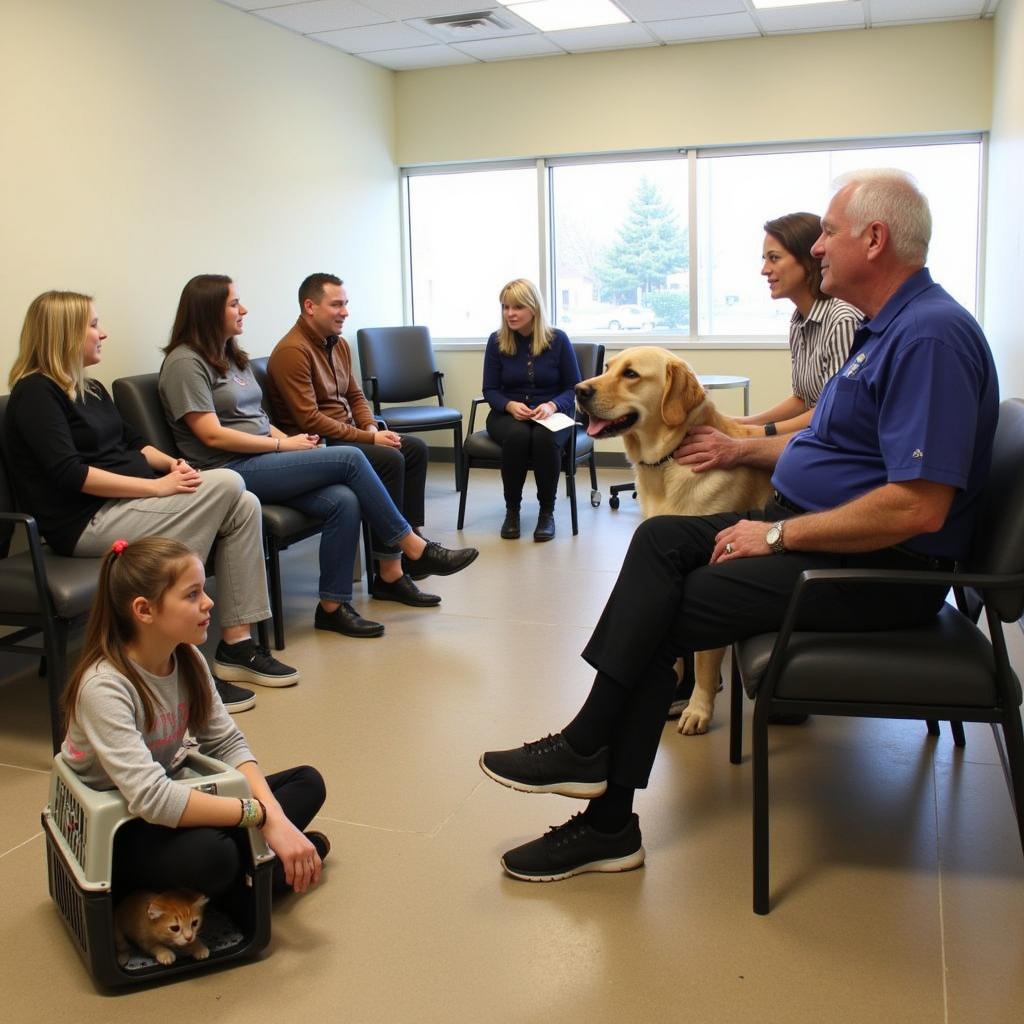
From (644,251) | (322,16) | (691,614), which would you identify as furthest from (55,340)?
(644,251)

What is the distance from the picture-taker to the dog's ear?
9.05ft

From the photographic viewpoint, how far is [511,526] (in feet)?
A: 17.0

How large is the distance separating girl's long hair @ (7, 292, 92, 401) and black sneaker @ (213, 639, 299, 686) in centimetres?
86

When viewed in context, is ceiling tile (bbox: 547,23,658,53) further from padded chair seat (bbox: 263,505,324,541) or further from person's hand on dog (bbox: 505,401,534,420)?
padded chair seat (bbox: 263,505,324,541)

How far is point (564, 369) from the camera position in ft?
17.5

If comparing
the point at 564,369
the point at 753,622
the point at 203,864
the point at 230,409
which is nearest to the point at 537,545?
the point at 564,369

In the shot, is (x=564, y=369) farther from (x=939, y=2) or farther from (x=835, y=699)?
(x=835, y=699)

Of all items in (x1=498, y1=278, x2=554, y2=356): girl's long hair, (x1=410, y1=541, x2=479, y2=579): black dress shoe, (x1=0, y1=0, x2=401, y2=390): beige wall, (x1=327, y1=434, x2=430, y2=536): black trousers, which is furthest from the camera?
(x1=498, y1=278, x2=554, y2=356): girl's long hair

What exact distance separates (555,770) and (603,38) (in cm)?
531

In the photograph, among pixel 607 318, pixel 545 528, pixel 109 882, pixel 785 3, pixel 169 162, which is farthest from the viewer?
pixel 607 318

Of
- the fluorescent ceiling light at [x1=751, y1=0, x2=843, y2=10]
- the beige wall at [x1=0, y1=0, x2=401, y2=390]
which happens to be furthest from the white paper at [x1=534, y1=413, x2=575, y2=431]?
the fluorescent ceiling light at [x1=751, y1=0, x2=843, y2=10]

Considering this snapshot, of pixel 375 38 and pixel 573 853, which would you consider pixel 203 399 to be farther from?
pixel 375 38

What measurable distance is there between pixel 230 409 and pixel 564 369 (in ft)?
6.80

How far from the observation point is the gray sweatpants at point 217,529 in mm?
2961
